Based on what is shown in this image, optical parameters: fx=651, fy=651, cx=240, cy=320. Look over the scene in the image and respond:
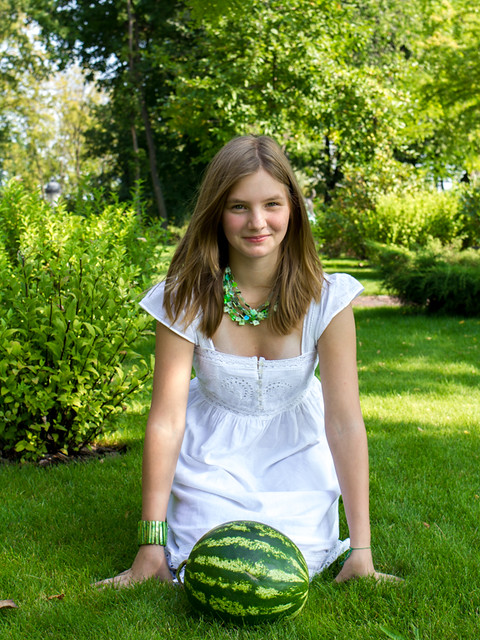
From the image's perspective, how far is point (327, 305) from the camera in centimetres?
286

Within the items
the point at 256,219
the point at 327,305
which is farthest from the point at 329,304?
the point at 256,219

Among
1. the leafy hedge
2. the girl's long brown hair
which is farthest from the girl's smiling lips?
the leafy hedge

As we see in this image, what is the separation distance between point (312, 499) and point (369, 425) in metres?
2.24

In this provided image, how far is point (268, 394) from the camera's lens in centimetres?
302

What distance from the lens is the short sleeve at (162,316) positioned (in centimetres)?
287

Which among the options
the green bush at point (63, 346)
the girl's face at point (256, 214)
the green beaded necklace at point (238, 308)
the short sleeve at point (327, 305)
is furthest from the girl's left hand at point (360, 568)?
the green bush at point (63, 346)

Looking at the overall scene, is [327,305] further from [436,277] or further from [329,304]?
[436,277]

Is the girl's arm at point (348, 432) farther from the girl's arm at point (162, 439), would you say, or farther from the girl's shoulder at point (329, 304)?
the girl's arm at point (162, 439)

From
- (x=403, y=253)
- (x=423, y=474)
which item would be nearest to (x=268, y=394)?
(x=423, y=474)

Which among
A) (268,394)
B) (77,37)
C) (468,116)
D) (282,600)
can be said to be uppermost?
(77,37)

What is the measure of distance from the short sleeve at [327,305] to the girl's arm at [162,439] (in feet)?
1.76

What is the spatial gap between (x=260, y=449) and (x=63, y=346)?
1527mm

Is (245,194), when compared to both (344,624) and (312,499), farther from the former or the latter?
(344,624)

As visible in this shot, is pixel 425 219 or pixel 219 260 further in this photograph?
pixel 425 219
